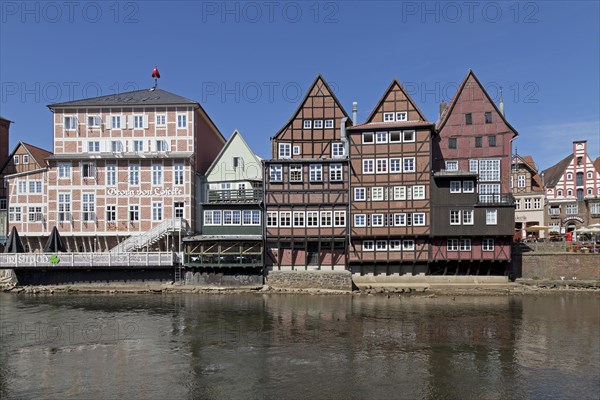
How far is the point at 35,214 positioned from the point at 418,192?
38.1 meters

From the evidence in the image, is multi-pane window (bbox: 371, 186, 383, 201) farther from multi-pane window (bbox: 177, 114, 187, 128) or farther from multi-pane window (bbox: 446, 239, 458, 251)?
multi-pane window (bbox: 177, 114, 187, 128)

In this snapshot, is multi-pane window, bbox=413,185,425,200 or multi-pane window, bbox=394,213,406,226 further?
multi-pane window, bbox=394,213,406,226

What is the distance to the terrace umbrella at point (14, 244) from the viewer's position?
4503 cm

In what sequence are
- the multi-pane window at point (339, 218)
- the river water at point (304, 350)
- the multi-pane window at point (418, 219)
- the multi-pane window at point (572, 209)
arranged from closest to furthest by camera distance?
1. the river water at point (304, 350)
2. the multi-pane window at point (418, 219)
3. the multi-pane window at point (339, 218)
4. the multi-pane window at point (572, 209)

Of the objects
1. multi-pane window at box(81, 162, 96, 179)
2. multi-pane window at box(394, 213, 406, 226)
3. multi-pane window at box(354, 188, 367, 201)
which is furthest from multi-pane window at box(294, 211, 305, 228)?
multi-pane window at box(81, 162, 96, 179)

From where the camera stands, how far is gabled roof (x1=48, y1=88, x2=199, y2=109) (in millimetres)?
48625

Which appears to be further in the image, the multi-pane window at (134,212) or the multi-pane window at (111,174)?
the multi-pane window at (111,174)

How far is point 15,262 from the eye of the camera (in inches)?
1732

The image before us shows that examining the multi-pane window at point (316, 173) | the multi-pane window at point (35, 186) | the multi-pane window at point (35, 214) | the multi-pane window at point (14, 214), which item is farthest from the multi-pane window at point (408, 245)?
the multi-pane window at point (14, 214)

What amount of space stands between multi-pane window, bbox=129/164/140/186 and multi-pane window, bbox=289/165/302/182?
15.6 m

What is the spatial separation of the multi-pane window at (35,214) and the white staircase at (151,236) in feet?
30.3

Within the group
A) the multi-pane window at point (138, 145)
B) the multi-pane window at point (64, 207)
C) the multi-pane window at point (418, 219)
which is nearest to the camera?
the multi-pane window at point (418, 219)

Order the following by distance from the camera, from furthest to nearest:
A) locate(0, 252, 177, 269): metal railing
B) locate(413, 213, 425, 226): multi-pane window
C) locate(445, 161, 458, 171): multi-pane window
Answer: locate(445, 161, 458, 171): multi-pane window, locate(0, 252, 177, 269): metal railing, locate(413, 213, 425, 226): multi-pane window

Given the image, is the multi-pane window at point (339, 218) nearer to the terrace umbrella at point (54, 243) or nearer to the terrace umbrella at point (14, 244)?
the terrace umbrella at point (54, 243)
